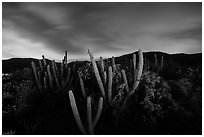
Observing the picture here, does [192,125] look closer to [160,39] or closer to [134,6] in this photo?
[160,39]

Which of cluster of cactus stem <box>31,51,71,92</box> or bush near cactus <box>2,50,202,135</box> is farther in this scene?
cluster of cactus stem <box>31,51,71,92</box>

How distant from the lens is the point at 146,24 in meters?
2.82

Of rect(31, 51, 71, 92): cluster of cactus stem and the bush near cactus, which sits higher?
rect(31, 51, 71, 92): cluster of cactus stem

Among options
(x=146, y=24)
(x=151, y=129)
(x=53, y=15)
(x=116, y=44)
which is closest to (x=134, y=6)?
(x=146, y=24)

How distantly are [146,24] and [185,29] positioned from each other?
20.2 inches

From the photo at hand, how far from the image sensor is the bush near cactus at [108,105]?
7.77 ft

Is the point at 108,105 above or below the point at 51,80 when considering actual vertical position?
below

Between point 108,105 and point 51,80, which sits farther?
point 51,80

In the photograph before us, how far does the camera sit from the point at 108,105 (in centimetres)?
255

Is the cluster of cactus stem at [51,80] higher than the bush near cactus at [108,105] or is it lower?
higher

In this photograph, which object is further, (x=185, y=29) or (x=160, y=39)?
(x=160, y=39)

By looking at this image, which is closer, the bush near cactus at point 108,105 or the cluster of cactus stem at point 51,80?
the bush near cactus at point 108,105

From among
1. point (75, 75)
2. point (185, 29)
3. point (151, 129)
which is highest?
point (185, 29)

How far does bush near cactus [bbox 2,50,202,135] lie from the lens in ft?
7.77
